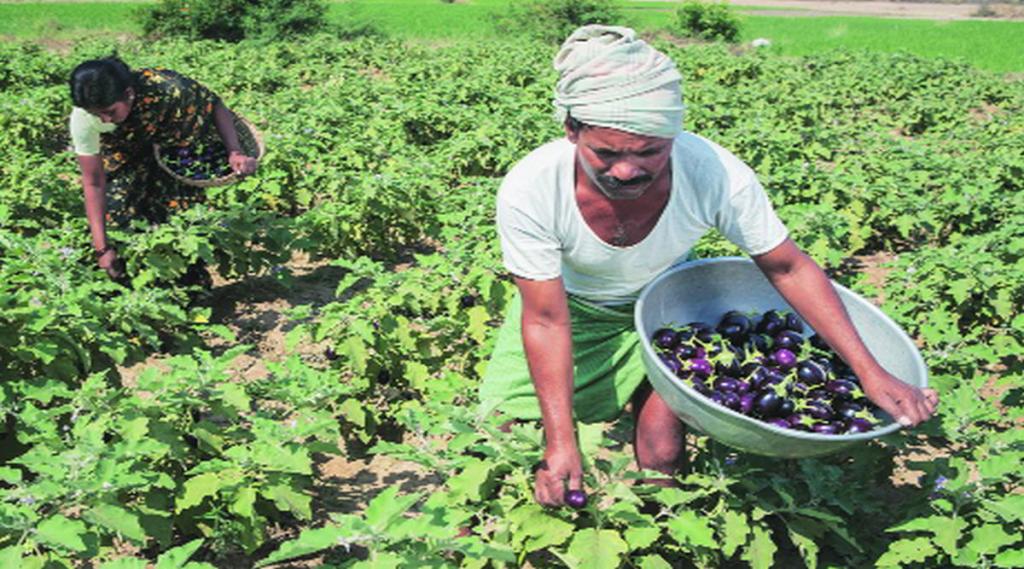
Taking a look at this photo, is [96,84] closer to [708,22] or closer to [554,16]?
[554,16]

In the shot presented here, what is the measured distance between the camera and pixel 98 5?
98.0 ft

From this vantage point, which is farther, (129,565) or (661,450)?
(661,450)

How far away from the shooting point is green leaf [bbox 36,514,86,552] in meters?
2.31

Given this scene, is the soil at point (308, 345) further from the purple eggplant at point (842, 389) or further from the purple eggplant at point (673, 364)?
the purple eggplant at point (673, 364)

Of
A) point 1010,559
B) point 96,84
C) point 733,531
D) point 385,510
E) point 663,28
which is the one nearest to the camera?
point 385,510

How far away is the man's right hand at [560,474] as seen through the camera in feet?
7.82

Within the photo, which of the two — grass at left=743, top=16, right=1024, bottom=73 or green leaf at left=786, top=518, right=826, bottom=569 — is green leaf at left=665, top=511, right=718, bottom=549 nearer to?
green leaf at left=786, top=518, right=826, bottom=569

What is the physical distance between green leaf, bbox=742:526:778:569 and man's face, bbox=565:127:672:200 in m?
1.23

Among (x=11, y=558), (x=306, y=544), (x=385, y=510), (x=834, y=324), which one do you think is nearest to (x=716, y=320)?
(x=834, y=324)

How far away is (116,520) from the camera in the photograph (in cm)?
252

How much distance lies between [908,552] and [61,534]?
2.46 metres

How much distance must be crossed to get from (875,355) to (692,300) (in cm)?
57

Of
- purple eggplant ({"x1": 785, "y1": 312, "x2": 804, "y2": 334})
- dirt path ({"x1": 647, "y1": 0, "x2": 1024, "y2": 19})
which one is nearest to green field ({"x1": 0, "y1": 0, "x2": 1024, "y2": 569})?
purple eggplant ({"x1": 785, "y1": 312, "x2": 804, "y2": 334})

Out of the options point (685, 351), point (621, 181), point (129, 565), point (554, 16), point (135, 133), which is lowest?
point (554, 16)
